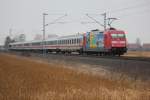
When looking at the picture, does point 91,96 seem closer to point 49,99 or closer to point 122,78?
point 49,99

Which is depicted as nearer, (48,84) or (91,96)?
(91,96)

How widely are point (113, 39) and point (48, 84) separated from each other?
2026cm

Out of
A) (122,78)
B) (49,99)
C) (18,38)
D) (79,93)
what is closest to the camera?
(49,99)

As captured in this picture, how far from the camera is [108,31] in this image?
34.1m

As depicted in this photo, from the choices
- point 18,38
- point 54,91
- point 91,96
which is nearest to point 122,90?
point 91,96

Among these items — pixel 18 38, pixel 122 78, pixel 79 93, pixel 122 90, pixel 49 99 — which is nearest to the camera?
pixel 49 99

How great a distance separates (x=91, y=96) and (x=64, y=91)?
156 cm

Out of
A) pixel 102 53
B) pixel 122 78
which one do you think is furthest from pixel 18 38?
pixel 122 78

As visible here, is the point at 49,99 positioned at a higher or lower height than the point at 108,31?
lower

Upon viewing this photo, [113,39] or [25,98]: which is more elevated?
[113,39]

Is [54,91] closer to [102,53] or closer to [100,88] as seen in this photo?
[100,88]

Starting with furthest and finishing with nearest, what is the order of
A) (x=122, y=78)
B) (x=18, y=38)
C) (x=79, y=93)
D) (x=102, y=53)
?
(x=18, y=38) → (x=102, y=53) → (x=122, y=78) → (x=79, y=93)

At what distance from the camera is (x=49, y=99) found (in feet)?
34.2

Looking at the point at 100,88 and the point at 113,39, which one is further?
the point at 113,39
